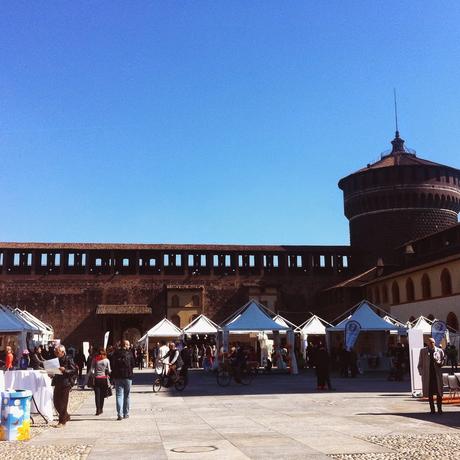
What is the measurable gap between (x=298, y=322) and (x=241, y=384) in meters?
27.2

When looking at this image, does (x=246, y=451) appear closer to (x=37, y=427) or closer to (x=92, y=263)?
(x=37, y=427)

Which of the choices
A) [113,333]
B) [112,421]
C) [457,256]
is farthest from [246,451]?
[113,333]

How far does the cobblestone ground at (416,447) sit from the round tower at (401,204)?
3978 cm

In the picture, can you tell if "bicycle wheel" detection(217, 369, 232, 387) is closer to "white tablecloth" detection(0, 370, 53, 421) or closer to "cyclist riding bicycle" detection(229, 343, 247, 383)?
"cyclist riding bicycle" detection(229, 343, 247, 383)

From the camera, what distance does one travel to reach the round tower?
48062 millimetres

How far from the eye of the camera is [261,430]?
956 cm

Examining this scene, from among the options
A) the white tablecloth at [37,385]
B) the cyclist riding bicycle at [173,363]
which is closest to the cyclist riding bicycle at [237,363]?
the cyclist riding bicycle at [173,363]

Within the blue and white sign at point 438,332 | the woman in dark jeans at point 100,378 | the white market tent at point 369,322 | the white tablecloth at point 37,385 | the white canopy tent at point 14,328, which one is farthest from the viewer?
the white market tent at point 369,322

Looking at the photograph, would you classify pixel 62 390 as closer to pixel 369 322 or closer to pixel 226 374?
pixel 226 374

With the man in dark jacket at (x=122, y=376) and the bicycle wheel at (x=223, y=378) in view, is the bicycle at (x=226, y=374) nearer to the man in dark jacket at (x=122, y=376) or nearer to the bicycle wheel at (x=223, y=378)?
the bicycle wheel at (x=223, y=378)

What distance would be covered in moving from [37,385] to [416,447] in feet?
22.5

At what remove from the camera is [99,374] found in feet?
40.3

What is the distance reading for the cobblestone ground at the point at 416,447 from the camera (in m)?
7.12

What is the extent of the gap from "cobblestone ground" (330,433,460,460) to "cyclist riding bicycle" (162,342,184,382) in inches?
358
